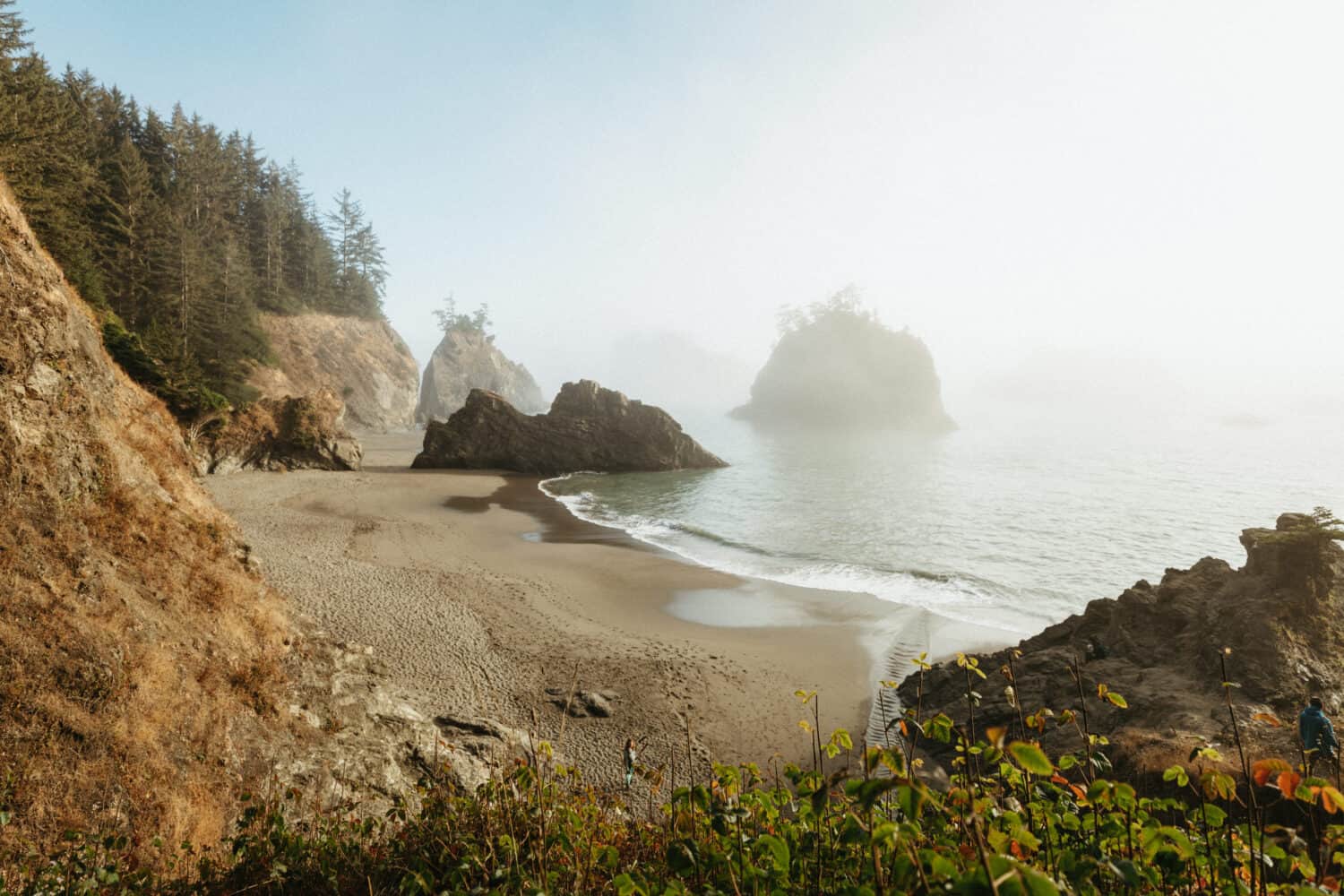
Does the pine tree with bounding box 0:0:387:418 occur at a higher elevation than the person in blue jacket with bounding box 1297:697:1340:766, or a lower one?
higher

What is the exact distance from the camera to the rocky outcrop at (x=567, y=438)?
43094mm

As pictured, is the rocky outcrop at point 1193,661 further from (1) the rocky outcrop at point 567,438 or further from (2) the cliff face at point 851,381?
(2) the cliff face at point 851,381

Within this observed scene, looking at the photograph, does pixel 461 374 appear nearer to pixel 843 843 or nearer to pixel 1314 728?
pixel 1314 728

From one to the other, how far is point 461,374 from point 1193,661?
97548 millimetres

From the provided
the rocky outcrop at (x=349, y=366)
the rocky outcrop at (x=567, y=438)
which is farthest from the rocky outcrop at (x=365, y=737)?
the rocky outcrop at (x=349, y=366)

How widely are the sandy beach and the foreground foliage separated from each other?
3558 mm

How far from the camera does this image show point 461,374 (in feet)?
317

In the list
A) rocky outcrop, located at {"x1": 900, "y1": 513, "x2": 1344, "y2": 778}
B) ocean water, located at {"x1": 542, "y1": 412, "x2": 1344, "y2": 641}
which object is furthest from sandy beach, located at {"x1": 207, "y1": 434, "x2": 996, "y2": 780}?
ocean water, located at {"x1": 542, "y1": 412, "x2": 1344, "y2": 641}

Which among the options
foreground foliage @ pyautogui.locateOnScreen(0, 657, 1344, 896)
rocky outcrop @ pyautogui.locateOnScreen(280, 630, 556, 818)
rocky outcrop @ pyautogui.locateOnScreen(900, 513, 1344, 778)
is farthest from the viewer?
rocky outcrop @ pyautogui.locateOnScreen(900, 513, 1344, 778)

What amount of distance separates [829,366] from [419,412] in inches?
2920

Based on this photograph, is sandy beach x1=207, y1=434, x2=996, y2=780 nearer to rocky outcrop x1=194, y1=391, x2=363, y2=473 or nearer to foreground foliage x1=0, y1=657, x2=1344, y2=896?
foreground foliage x1=0, y1=657, x2=1344, y2=896

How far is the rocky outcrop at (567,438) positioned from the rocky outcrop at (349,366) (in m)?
15.0

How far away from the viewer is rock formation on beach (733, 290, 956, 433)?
110750mm

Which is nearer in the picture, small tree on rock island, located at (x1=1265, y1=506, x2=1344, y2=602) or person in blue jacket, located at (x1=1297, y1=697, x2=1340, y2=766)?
person in blue jacket, located at (x1=1297, y1=697, x2=1340, y2=766)
